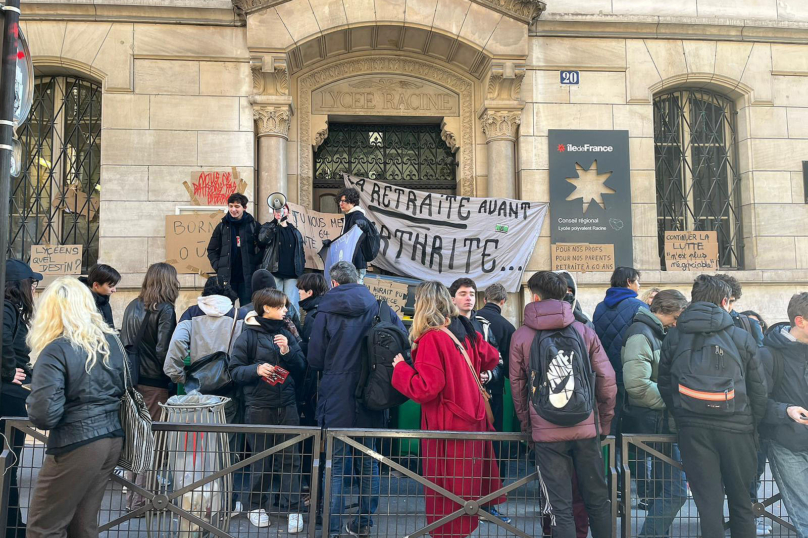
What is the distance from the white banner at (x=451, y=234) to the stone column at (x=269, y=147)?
1.17m

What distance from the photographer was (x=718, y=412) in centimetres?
430

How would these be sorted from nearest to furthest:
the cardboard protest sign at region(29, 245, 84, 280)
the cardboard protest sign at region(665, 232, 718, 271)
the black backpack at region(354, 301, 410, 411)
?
the black backpack at region(354, 301, 410, 411)
the cardboard protest sign at region(29, 245, 84, 280)
the cardboard protest sign at region(665, 232, 718, 271)

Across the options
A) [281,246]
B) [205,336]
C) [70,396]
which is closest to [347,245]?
[281,246]

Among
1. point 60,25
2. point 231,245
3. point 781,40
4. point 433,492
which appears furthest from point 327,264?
point 781,40

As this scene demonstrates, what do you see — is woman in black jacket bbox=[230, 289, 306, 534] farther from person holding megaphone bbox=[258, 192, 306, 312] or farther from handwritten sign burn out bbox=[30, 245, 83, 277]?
handwritten sign burn out bbox=[30, 245, 83, 277]

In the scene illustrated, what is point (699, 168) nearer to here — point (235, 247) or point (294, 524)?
point (235, 247)

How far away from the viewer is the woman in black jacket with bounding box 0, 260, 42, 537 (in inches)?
180

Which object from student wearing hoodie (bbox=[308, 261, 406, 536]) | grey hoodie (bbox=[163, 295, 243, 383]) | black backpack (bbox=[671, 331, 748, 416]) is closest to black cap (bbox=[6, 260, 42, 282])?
grey hoodie (bbox=[163, 295, 243, 383])

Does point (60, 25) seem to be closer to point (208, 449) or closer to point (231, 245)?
point (231, 245)

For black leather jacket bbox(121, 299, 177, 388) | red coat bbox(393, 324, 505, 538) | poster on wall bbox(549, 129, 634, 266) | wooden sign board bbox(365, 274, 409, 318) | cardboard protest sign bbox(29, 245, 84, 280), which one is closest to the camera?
red coat bbox(393, 324, 505, 538)

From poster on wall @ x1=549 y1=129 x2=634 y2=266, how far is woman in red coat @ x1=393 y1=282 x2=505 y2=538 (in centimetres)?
523

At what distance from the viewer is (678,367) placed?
14.7 ft

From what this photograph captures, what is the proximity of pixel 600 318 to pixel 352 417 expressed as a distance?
2539 millimetres

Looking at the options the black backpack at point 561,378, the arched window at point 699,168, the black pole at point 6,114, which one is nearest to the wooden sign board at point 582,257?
the arched window at point 699,168
